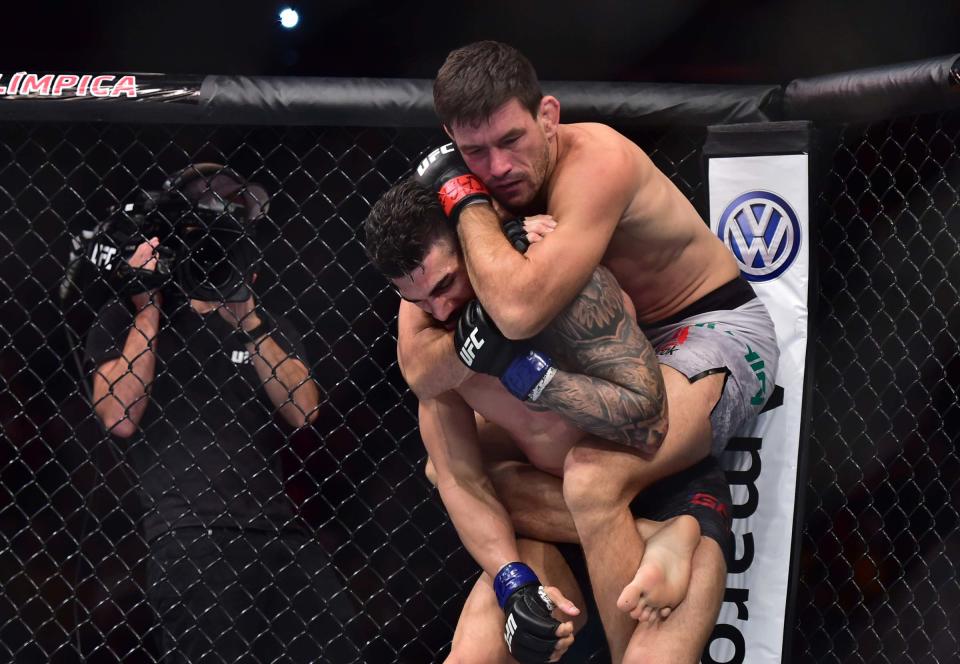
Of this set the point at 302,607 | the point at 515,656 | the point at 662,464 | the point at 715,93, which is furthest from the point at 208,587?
the point at 715,93

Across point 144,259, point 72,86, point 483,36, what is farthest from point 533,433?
point 483,36

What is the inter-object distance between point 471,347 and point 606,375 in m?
0.21

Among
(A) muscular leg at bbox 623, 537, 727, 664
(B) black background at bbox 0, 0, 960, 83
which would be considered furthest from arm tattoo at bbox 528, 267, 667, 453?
(B) black background at bbox 0, 0, 960, 83

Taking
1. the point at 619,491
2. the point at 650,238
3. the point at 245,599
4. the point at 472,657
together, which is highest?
the point at 650,238

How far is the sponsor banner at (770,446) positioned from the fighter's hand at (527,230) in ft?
1.58

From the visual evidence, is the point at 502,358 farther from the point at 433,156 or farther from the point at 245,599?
the point at 245,599

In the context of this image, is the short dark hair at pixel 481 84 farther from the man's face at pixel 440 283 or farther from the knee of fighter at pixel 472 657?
the knee of fighter at pixel 472 657

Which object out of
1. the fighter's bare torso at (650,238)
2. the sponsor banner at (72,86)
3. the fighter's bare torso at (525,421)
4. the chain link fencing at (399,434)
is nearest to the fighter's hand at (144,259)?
the sponsor banner at (72,86)

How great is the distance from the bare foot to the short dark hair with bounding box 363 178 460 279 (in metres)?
0.55

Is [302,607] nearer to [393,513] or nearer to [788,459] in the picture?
[393,513]

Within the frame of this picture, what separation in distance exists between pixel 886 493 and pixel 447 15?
73.1 inches

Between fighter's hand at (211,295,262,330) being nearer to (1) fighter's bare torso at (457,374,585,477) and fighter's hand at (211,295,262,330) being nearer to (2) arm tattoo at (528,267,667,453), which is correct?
(1) fighter's bare torso at (457,374,585,477)

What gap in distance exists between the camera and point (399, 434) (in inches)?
113

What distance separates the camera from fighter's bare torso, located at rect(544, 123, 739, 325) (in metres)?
1.59
